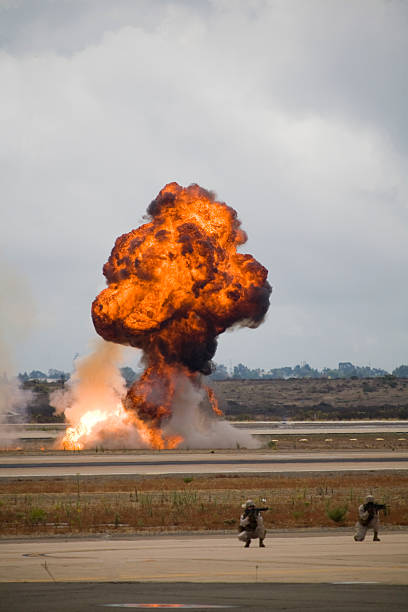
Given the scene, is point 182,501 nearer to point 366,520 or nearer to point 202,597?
point 366,520

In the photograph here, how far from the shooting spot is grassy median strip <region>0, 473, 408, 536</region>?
119 feet

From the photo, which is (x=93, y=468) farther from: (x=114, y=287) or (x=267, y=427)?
(x=267, y=427)

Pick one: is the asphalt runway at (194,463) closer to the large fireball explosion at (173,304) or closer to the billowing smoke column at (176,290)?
the large fireball explosion at (173,304)

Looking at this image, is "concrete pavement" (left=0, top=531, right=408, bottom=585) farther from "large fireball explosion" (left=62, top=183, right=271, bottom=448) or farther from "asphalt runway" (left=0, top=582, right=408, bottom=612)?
"large fireball explosion" (left=62, top=183, right=271, bottom=448)

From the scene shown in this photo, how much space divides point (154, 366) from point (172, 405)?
4.51 metres

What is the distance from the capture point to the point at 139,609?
1947 centimetres

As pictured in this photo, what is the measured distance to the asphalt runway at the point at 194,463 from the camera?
57.8 m

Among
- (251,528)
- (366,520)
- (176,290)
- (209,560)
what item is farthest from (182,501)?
(176,290)

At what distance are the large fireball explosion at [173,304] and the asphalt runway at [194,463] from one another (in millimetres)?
7921

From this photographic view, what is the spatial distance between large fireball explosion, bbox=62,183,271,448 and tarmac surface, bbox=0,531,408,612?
49.6 meters

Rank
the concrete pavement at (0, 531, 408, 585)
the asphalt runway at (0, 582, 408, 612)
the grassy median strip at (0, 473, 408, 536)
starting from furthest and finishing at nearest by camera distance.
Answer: the grassy median strip at (0, 473, 408, 536)
the concrete pavement at (0, 531, 408, 585)
the asphalt runway at (0, 582, 408, 612)


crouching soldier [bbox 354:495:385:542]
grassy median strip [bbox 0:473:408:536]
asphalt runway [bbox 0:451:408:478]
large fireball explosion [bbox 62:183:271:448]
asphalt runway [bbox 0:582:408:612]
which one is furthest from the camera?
large fireball explosion [bbox 62:183:271:448]

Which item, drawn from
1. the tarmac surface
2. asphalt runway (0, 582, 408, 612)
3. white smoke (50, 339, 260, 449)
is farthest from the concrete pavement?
white smoke (50, 339, 260, 449)

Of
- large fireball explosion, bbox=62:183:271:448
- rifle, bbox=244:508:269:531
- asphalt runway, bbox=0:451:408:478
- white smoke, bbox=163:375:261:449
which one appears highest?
large fireball explosion, bbox=62:183:271:448
